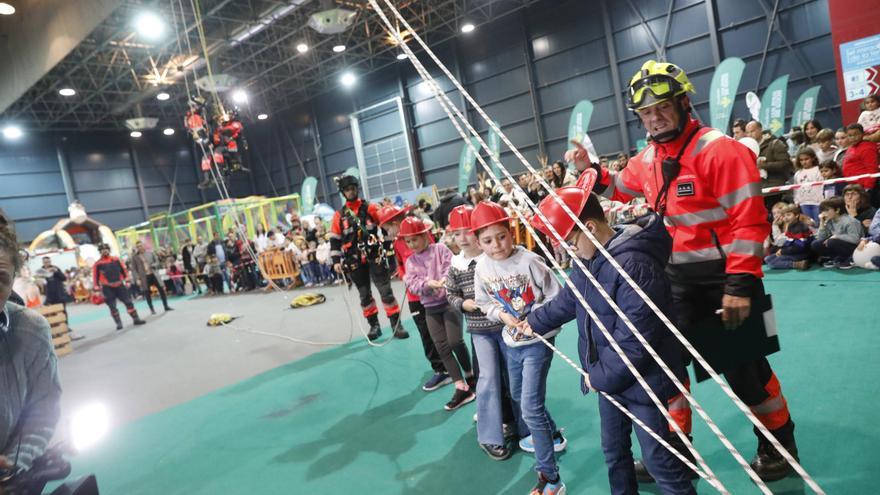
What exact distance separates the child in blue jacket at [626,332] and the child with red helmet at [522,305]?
46 cm

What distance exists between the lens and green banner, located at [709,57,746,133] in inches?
466

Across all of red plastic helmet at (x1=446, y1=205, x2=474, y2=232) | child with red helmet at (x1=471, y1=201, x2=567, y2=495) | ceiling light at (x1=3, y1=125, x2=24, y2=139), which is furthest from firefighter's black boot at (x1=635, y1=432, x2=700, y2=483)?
ceiling light at (x1=3, y1=125, x2=24, y2=139)

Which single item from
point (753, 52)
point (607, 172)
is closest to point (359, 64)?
point (753, 52)

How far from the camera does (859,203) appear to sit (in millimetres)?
5297

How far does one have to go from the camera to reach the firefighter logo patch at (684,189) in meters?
1.99

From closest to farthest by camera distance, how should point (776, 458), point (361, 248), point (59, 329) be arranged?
point (776, 458), point (361, 248), point (59, 329)

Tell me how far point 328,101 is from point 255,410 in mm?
22112

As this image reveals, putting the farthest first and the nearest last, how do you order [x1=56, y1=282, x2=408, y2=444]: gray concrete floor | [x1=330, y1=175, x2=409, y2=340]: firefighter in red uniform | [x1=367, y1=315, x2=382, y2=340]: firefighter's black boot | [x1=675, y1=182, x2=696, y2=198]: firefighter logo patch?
[x1=367, y1=315, x2=382, y2=340]: firefighter's black boot < [x1=330, y1=175, x2=409, y2=340]: firefighter in red uniform < [x1=56, y1=282, x2=408, y2=444]: gray concrete floor < [x1=675, y1=182, x2=696, y2=198]: firefighter logo patch

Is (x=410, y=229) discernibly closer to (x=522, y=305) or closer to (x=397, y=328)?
(x=522, y=305)

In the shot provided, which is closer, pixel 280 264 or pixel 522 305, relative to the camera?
pixel 522 305

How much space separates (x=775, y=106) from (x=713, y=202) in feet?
41.3

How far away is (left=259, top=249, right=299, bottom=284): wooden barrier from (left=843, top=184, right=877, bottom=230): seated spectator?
11.1m

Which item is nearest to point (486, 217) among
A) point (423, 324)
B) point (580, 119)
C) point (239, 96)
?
point (423, 324)

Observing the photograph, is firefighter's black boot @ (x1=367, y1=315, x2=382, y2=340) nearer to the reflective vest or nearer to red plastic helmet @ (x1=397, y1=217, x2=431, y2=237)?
red plastic helmet @ (x1=397, y1=217, x2=431, y2=237)
